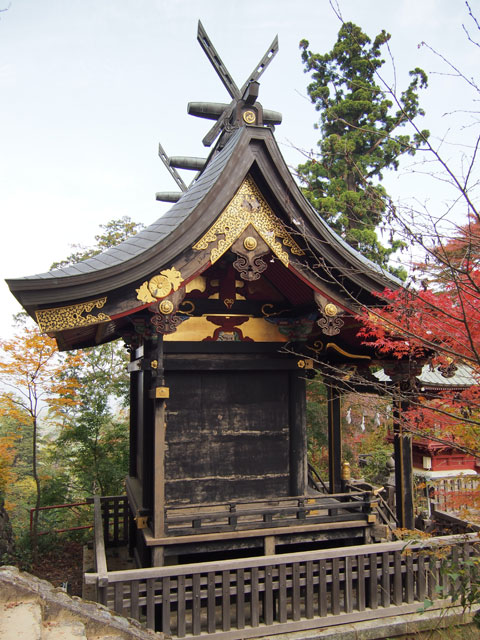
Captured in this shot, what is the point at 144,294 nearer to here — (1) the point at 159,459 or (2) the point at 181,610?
(1) the point at 159,459

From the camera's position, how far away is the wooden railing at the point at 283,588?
5.39 meters

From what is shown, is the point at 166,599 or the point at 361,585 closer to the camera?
the point at 166,599

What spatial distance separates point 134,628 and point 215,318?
5.04 metres

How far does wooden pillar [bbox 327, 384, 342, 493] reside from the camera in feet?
29.8

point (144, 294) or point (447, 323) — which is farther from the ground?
point (144, 294)

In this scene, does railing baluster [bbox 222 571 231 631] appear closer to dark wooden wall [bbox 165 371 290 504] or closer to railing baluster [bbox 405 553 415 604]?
dark wooden wall [bbox 165 371 290 504]

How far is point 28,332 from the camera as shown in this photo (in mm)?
13523

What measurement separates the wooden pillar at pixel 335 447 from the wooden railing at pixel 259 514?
140 centimetres

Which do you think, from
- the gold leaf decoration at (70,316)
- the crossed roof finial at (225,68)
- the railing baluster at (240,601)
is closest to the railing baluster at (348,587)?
the railing baluster at (240,601)

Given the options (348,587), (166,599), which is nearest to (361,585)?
(348,587)

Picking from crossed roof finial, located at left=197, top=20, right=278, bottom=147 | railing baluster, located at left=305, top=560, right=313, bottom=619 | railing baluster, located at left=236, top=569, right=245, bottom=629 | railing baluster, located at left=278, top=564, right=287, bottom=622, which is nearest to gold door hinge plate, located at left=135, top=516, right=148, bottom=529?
railing baluster, located at left=236, top=569, right=245, bottom=629

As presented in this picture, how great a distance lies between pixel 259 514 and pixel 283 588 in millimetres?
885

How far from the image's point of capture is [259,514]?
6.29 meters

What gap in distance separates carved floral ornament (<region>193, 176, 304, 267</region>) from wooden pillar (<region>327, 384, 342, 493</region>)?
372 centimetres
